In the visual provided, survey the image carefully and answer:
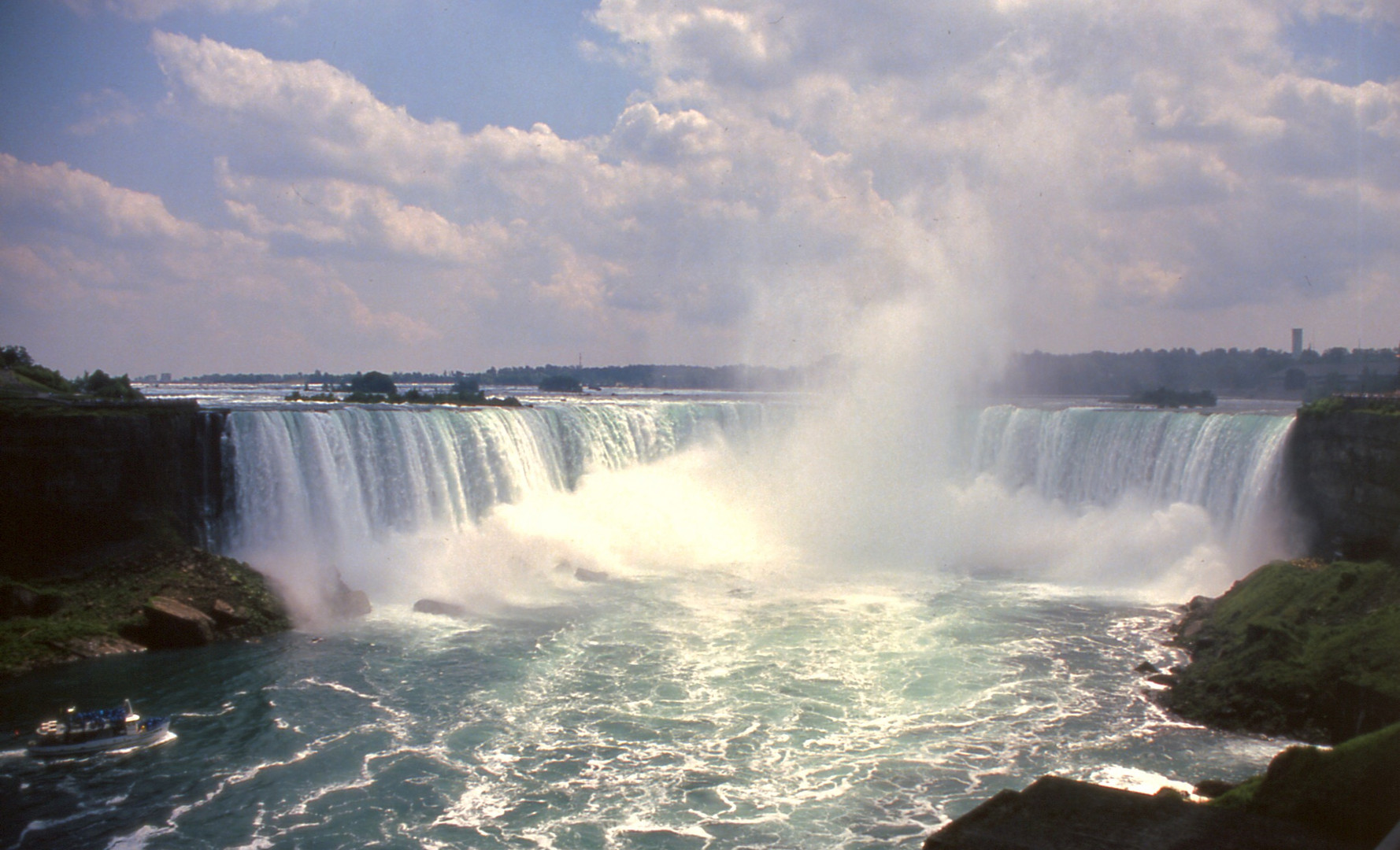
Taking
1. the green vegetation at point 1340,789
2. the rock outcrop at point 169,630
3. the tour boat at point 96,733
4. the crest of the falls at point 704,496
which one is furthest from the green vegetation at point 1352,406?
the rock outcrop at point 169,630

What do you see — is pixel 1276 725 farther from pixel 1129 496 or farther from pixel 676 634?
pixel 1129 496

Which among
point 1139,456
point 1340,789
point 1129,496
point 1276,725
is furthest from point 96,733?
point 1139,456

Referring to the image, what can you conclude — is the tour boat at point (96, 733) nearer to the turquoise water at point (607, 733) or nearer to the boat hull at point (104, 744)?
the boat hull at point (104, 744)

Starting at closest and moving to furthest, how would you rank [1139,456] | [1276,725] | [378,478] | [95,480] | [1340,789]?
[1340,789]
[1276,725]
[95,480]
[378,478]
[1139,456]

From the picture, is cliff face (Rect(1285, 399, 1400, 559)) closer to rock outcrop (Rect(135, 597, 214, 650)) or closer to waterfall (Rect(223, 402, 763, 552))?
waterfall (Rect(223, 402, 763, 552))

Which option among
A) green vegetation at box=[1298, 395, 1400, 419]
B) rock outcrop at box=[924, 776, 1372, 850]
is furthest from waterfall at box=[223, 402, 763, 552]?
green vegetation at box=[1298, 395, 1400, 419]

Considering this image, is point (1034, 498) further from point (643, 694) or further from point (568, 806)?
point (568, 806)
